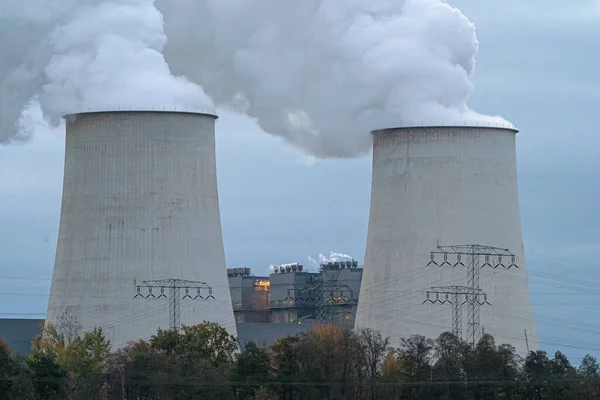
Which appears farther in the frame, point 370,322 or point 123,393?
point 370,322

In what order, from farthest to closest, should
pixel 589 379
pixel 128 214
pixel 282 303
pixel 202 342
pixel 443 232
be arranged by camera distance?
pixel 282 303
pixel 202 342
pixel 128 214
pixel 443 232
pixel 589 379

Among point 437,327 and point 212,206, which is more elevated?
point 212,206

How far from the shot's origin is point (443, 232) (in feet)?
106

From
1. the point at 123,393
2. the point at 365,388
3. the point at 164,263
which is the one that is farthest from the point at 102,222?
the point at 365,388

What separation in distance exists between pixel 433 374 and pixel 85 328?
24.5ft

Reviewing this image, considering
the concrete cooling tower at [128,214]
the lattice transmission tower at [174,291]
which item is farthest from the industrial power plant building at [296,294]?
the concrete cooling tower at [128,214]

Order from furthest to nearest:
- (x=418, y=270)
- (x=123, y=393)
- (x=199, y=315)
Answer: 1. (x=199, y=315)
2. (x=418, y=270)
3. (x=123, y=393)

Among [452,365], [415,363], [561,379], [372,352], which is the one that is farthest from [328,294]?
[561,379]

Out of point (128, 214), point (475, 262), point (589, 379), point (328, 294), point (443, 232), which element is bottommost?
point (589, 379)

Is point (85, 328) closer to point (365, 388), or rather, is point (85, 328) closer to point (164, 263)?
point (164, 263)

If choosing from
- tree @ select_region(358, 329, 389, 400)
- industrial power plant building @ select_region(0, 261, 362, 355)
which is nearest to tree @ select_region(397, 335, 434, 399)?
tree @ select_region(358, 329, 389, 400)

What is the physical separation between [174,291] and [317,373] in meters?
3.62

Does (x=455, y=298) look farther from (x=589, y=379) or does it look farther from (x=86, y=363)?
(x=86, y=363)

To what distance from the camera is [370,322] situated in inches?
1316
